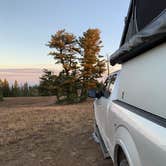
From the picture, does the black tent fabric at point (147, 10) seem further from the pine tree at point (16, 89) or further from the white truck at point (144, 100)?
the pine tree at point (16, 89)

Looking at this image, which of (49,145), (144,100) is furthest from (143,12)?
(49,145)


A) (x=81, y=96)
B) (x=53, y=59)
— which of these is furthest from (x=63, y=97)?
(x=53, y=59)

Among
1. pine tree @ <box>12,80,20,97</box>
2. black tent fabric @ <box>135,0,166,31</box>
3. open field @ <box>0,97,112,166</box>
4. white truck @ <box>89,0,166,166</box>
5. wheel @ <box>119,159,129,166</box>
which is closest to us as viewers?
white truck @ <box>89,0,166,166</box>

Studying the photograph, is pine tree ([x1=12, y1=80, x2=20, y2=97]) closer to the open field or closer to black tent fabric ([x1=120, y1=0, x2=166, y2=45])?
the open field

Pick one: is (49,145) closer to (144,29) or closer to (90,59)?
(144,29)

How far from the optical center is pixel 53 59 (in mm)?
18953

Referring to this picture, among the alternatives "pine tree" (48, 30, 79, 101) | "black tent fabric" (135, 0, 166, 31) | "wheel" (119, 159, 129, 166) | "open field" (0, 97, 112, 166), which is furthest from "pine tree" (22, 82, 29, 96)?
"wheel" (119, 159, 129, 166)

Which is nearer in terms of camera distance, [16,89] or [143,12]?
[143,12]

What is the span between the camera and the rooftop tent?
1.77 meters

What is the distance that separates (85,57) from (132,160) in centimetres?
1674

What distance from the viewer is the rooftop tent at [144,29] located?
177 cm

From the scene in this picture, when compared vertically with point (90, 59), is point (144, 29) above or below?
below

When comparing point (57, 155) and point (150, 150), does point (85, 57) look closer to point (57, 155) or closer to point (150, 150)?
point (57, 155)

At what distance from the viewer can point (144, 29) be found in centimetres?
213
